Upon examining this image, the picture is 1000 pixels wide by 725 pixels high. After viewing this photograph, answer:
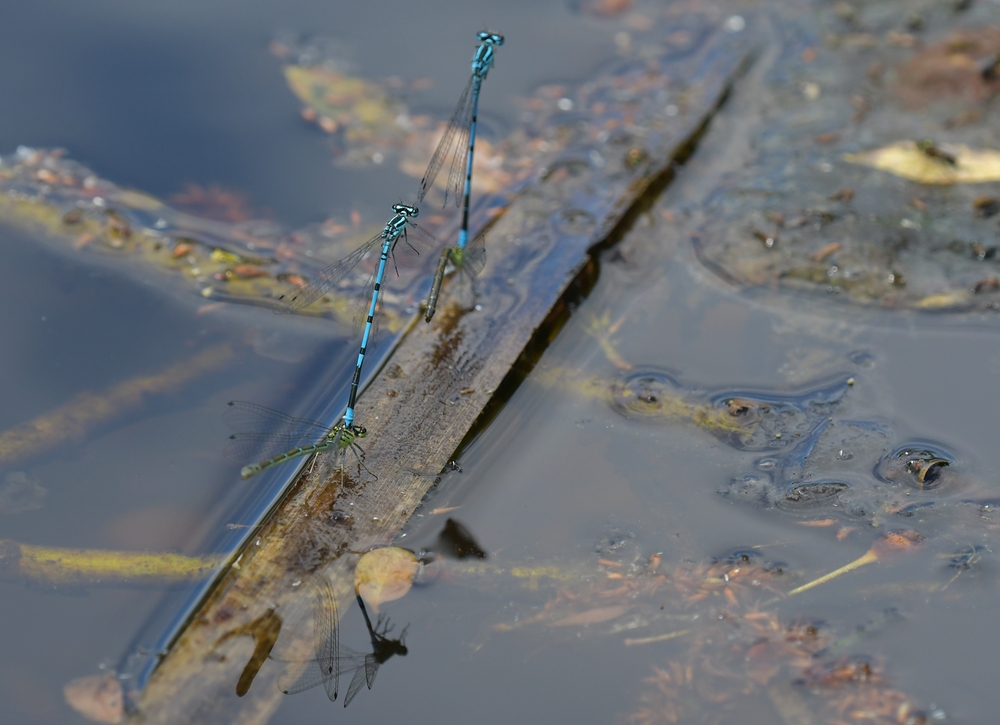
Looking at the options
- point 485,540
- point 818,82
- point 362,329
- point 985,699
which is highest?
point 818,82

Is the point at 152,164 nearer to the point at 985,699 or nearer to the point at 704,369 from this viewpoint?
the point at 704,369

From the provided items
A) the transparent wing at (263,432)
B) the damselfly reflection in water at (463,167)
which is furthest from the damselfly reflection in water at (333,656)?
the damselfly reflection in water at (463,167)

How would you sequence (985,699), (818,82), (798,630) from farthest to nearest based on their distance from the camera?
(818,82)
(798,630)
(985,699)

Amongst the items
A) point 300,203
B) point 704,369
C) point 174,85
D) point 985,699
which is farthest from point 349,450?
point 174,85

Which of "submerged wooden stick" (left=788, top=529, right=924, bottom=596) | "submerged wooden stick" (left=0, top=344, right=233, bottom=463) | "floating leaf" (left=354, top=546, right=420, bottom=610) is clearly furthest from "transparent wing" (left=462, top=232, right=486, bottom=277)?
"submerged wooden stick" (left=788, top=529, right=924, bottom=596)

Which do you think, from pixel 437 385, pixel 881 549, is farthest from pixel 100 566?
pixel 881 549

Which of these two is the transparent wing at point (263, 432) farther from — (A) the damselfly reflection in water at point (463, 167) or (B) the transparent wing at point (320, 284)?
Answer: (A) the damselfly reflection in water at point (463, 167)
